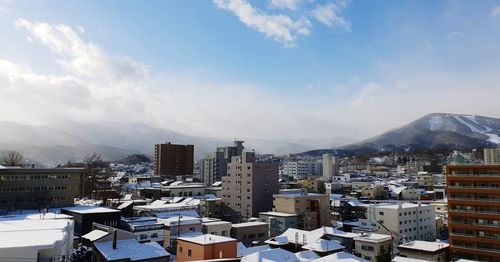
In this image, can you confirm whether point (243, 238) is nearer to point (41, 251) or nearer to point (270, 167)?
point (270, 167)

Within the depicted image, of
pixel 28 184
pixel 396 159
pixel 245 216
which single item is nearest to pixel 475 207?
pixel 245 216

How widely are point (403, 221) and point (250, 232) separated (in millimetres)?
15802

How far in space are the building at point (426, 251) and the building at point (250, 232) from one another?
12.7 metres

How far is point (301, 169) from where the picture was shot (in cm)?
12262

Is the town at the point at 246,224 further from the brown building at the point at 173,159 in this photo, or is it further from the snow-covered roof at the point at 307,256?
the brown building at the point at 173,159

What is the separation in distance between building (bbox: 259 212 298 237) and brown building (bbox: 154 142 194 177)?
68813mm

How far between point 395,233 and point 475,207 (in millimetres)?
8718

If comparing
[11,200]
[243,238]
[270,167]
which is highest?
[270,167]

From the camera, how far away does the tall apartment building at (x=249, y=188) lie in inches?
1833

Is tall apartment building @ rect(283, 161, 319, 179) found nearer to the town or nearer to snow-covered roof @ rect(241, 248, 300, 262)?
the town

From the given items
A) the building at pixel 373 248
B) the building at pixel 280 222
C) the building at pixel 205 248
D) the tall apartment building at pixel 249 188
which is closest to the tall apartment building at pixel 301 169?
the tall apartment building at pixel 249 188

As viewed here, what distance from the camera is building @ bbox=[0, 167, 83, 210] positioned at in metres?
33.6

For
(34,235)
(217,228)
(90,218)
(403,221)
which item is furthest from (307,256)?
(34,235)

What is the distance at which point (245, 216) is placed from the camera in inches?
1822
